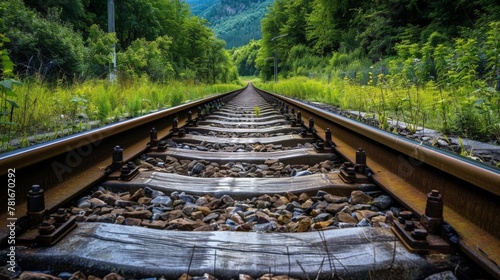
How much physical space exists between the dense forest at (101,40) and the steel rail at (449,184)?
2661 millimetres

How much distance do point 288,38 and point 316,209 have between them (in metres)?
45.4

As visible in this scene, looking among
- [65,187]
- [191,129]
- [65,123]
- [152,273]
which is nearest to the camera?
[152,273]

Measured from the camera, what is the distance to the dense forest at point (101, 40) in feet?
40.6

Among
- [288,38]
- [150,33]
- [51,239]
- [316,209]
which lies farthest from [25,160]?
[288,38]

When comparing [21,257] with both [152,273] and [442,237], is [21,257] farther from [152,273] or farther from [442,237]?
[442,237]

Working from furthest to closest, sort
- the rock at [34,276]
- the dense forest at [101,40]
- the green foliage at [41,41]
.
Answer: the green foliage at [41,41], the dense forest at [101,40], the rock at [34,276]

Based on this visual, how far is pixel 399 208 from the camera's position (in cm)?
196

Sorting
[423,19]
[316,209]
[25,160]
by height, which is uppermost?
[423,19]

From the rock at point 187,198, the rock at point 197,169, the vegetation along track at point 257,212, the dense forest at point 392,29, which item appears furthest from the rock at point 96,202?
the dense forest at point 392,29

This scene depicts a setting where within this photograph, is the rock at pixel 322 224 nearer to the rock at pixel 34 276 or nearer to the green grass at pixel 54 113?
the rock at pixel 34 276

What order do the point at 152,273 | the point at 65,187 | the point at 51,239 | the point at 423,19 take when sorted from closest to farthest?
the point at 152,273 → the point at 51,239 → the point at 65,187 → the point at 423,19

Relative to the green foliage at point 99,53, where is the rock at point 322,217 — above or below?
below

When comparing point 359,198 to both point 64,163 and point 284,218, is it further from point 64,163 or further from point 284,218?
point 64,163

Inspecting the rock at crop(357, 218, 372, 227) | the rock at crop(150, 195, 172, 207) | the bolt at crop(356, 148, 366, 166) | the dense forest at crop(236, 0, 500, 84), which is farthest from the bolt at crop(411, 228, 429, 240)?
the dense forest at crop(236, 0, 500, 84)
